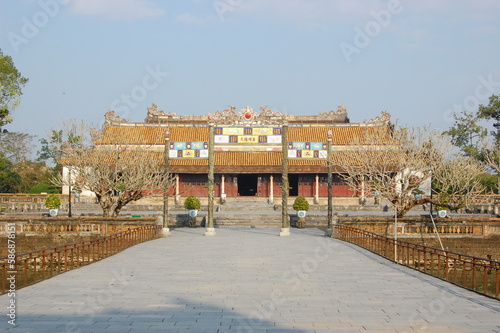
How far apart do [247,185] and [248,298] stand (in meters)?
46.8

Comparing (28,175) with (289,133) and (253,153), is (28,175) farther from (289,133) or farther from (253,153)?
(289,133)

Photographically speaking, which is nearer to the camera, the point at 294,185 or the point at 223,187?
the point at 223,187

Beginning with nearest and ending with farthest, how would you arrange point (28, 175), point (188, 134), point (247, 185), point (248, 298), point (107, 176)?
point (248, 298) < point (107, 176) < point (188, 134) < point (247, 185) < point (28, 175)

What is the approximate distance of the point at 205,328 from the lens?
9.13 metres

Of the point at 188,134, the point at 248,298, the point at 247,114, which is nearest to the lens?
the point at 248,298

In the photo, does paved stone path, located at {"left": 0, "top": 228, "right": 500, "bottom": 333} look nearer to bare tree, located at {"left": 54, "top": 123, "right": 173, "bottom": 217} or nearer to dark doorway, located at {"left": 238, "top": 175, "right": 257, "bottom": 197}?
bare tree, located at {"left": 54, "top": 123, "right": 173, "bottom": 217}

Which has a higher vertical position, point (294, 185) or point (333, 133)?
point (333, 133)

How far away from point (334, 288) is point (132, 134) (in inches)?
1714

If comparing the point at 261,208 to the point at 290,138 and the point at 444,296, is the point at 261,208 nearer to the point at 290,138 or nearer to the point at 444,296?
the point at 290,138

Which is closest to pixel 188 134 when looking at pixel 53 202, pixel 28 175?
pixel 53 202

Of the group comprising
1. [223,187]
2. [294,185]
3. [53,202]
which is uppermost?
[294,185]

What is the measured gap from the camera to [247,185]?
58.7 m

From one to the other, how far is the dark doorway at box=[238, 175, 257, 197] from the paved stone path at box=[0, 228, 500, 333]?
127ft

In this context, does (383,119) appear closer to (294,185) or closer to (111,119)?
(294,185)
